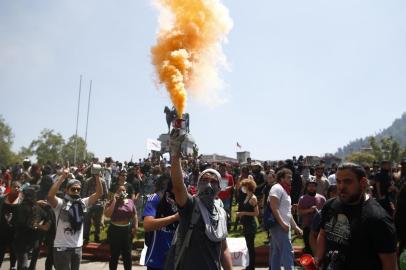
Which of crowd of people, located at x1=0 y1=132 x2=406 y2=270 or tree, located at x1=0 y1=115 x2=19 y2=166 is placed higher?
tree, located at x1=0 y1=115 x2=19 y2=166

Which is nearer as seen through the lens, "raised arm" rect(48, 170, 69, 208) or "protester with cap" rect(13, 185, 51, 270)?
"raised arm" rect(48, 170, 69, 208)

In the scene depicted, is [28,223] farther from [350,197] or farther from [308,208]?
[350,197]

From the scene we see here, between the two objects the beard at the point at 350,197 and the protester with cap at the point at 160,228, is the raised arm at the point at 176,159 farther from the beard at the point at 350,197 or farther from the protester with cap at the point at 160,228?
the beard at the point at 350,197

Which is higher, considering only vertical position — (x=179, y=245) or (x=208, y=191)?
(x=208, y=191)

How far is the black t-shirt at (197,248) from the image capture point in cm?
365

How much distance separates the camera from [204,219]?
3.74 meters

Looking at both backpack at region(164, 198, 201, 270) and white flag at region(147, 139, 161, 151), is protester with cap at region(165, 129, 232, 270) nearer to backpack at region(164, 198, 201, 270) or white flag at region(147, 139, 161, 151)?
backpack at region(164, 198, 201, 270)

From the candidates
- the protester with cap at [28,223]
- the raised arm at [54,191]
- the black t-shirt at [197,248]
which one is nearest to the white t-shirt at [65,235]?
the raised arm at [54,191]

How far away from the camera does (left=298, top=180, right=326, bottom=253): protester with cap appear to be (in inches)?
324

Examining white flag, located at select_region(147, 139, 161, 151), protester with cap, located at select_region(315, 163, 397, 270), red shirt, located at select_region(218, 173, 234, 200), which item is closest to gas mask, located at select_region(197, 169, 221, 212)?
protester with cap, located at select_region(315, 163, 397, 270)

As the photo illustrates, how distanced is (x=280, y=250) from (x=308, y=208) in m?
1.61

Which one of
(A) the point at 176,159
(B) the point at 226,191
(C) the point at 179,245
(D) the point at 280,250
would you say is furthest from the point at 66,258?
(B) the point at 226,191

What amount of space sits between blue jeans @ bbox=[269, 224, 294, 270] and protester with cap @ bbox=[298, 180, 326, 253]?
1.38 meters

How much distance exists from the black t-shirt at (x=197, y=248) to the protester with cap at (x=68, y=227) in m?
3.21
